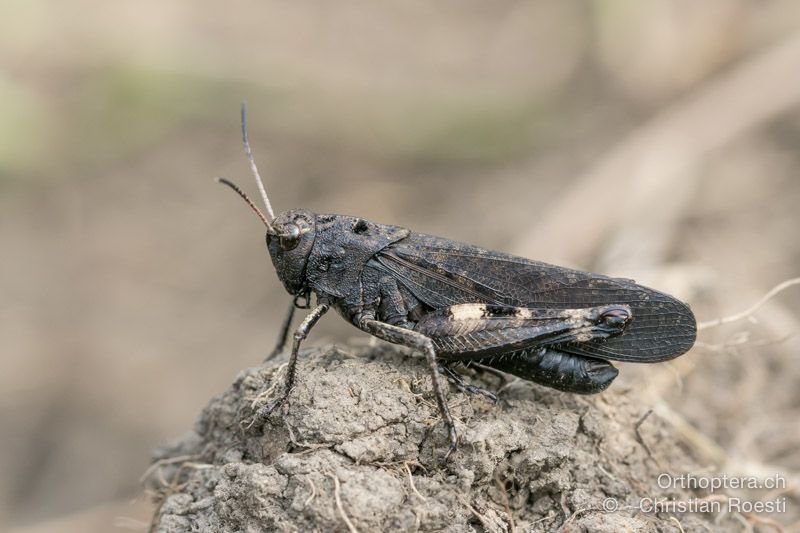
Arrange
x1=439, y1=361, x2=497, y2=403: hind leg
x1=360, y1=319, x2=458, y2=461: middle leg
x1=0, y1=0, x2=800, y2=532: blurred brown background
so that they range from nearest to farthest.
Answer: x1=360, y1=319, x2=458, y2=461: middle leg < x1=439, y1=361, x2=497, y2=403: hind leg < x1=0, y1=0, x2=800, y2=532: blurred brown background

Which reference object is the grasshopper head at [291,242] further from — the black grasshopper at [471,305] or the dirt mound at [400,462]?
the dirt mound at [400,462]

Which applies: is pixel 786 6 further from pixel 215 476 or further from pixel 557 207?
pixel 215 476

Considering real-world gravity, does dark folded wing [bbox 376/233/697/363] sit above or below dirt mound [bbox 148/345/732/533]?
above

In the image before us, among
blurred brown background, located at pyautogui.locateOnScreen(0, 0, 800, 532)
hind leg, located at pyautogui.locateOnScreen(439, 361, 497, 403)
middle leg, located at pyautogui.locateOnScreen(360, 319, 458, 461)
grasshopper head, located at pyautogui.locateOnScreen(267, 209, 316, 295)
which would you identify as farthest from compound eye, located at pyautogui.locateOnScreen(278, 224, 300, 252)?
blurred brown background, located at pyautogui.locateOnScreen(0, 0, 800, 532)

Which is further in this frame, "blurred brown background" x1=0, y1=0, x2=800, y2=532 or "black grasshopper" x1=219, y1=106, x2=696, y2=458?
"blurred brown background" x1=0, y1=0, x2=800, y2=532

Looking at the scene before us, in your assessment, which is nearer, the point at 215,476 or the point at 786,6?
the point at 215,476

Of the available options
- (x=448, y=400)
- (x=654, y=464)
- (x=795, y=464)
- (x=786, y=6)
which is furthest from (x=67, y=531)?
(x=786, y=6)

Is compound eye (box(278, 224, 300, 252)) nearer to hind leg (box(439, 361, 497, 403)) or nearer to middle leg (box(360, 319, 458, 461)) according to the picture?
middle leg (box(360, 319, 458, 461))
